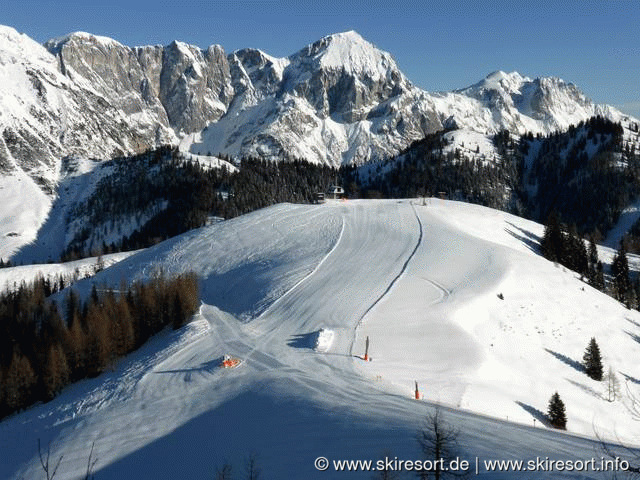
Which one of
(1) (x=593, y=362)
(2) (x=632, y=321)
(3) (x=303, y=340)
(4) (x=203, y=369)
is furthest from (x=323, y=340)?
(2) (x=632, y=321)

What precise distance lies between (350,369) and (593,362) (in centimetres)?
2476

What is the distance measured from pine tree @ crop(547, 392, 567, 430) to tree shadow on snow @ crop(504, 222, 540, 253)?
204 ft

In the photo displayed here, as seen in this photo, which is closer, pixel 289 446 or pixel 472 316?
pixel 289 446

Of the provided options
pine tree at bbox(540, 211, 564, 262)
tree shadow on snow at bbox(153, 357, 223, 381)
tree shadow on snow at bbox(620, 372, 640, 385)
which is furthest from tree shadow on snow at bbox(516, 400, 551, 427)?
pine tree at bbox(540, 211, 564, 262)

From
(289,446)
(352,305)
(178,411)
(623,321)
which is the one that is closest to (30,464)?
(178,411)

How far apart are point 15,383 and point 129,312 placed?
14.3 meters

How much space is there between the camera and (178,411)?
35.4 meters

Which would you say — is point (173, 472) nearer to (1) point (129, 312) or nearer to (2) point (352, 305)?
(2) point (352, 305)

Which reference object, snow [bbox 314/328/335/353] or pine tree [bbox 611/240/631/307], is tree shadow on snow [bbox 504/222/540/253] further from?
snow [bbox 314/328/335/353]

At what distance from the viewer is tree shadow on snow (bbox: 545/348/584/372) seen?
5000 centimetres

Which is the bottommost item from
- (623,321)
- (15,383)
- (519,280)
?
(15,383)

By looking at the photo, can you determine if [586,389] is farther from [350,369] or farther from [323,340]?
[323,340]

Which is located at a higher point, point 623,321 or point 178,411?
point 623,321

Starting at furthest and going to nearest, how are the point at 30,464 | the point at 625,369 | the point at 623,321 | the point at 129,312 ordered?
the point at 129,312 → the point at 623,321 → the point at 625,369 → the point at 30,464
